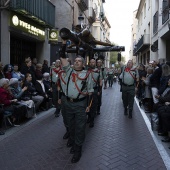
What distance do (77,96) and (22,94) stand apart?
3.89 m

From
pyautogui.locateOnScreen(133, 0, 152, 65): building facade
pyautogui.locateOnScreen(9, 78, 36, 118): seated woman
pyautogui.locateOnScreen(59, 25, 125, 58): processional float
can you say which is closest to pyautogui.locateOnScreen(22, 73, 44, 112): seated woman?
pyautogui.locateOnScreen(9, 78, 36, 118): seated woman

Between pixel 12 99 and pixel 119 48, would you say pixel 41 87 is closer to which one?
pixel 12 99

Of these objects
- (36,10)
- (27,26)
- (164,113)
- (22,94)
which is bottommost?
(164,113)

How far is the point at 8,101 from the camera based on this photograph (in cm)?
730

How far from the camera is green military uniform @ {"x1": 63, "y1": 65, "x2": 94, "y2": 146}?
4988 mm

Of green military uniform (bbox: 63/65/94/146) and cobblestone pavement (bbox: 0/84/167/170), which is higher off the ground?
green military uniform (bbox: 63/65/94/146)

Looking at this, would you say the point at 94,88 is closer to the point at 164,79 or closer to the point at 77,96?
the point at 164,79

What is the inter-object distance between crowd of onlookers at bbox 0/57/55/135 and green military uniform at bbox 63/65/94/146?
2.52 m

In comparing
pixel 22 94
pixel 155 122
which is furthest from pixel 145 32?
pixel 155 122

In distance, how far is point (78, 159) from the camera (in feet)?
16.1

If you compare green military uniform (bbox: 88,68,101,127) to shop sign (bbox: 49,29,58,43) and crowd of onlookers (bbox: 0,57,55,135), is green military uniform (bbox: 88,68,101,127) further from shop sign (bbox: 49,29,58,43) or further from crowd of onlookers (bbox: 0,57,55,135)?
shop sign (bbox: 49,29,58,43)

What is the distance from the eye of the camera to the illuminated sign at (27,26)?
468 inches

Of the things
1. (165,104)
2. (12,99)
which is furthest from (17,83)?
(165,104)

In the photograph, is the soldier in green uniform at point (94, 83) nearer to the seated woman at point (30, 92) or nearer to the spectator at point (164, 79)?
the spectator at point (164, 79)
